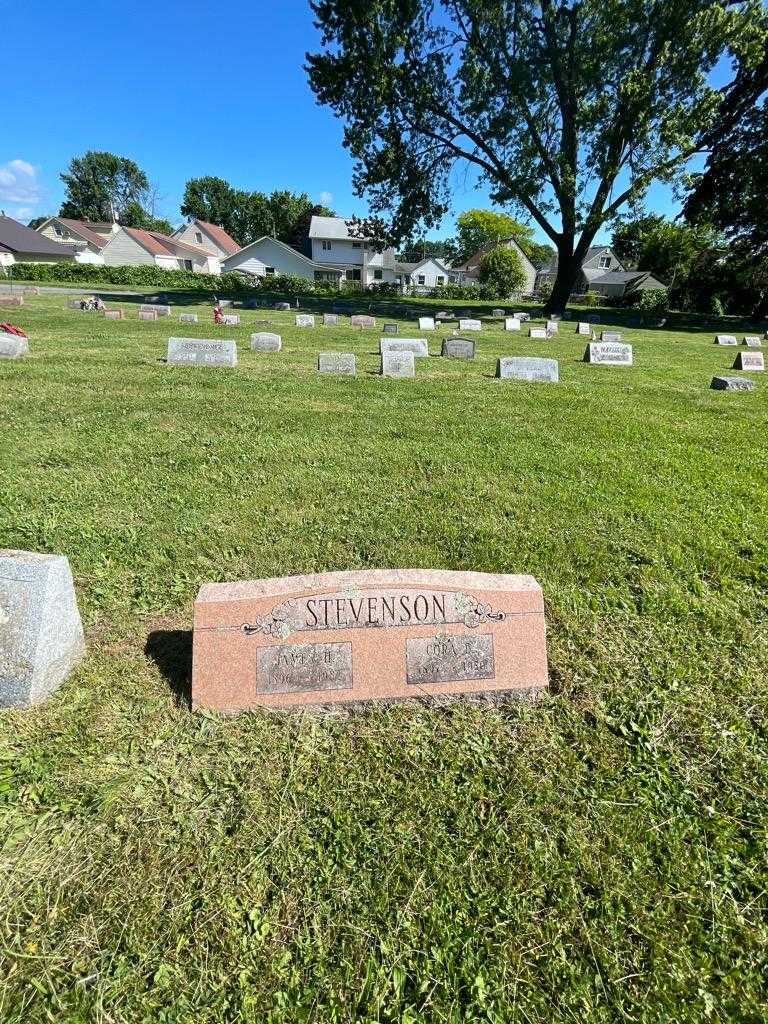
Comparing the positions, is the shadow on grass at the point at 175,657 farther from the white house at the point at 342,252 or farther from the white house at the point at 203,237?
the white house at the point at 203,237

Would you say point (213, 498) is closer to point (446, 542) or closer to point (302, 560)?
point (302, 560)

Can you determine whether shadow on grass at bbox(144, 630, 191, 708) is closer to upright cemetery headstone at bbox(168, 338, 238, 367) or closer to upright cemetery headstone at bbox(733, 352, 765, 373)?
upright cemetery headstone at bbox(168, 338, 238, 367)

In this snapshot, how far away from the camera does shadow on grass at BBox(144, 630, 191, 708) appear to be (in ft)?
8.75

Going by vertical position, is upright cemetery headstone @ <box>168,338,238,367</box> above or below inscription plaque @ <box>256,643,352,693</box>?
above

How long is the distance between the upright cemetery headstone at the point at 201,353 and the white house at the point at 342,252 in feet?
163

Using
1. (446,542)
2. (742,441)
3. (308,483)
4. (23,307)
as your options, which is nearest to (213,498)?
(308,483)

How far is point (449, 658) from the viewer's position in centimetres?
266

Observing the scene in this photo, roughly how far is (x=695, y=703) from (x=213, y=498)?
400 cm

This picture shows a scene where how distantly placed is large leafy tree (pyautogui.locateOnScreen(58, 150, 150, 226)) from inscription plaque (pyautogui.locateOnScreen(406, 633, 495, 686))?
12025 centimetres

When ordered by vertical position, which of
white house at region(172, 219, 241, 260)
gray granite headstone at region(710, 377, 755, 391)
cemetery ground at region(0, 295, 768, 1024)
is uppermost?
white house at region(172, 219, 241, 260)

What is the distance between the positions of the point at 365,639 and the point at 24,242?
69151 millimetres

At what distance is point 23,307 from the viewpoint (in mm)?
21938

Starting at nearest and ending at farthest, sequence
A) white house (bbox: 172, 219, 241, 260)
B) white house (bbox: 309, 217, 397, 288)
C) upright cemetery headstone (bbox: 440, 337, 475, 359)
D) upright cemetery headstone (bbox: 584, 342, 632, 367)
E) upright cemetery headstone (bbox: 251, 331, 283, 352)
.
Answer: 1. upright cemetery headstone (bbox: 251, 331, 283, 352)
2. upright cemetery headstone (bbox: 584, 342, 632, 367)
3. upright cemetery headstone (bbox: 440, 337, 475, 359)
4. white house (bbox: 309, 217, 397, 288)
5. white house (bbox: 172, 219, 241, 260)

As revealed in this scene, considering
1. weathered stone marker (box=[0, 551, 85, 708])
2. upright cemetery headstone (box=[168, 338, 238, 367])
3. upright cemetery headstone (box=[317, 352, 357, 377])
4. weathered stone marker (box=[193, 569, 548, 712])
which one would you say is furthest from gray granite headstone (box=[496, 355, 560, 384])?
weathered stone marker (box=[0, 551, 85, 708])
